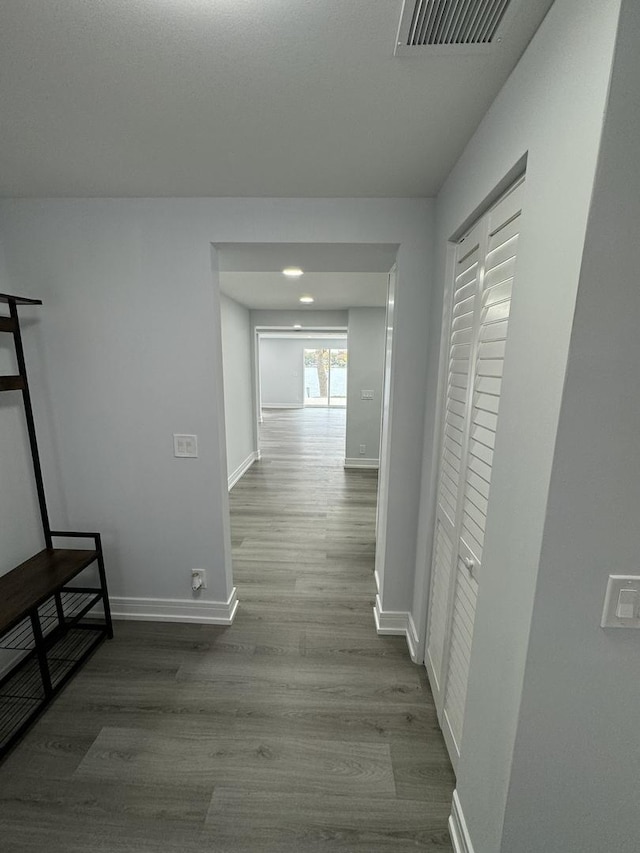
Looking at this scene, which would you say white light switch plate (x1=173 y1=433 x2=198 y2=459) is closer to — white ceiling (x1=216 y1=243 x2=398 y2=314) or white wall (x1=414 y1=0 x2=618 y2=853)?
white ceiling (x1=216 y1=243 x2=398 y2=314)

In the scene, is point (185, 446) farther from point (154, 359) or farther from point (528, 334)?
point (528, 334)

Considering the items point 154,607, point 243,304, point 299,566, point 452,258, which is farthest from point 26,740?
point 243,304

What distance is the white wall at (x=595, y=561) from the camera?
25.0 inches

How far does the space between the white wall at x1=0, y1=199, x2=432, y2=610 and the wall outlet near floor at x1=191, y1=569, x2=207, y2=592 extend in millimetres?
49

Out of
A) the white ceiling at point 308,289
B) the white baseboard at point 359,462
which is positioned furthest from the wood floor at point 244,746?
the white baseboard at point 359,462

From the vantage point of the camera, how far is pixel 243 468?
17.3ft

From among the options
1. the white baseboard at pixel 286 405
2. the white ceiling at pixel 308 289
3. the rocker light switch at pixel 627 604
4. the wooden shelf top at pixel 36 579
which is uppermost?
the white ceiling at pixel 308 289

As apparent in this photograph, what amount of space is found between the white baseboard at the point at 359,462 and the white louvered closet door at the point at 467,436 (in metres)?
3.70

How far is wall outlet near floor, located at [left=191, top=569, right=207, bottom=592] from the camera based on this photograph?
2.16 meters

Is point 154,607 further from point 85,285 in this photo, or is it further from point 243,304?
point 243,304

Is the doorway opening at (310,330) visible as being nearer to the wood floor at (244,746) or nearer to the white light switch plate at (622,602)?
the wood floor at (244,746)

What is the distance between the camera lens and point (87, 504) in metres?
2.09

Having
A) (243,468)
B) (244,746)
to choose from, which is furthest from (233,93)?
(243,468)

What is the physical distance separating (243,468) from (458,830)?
4.46m
